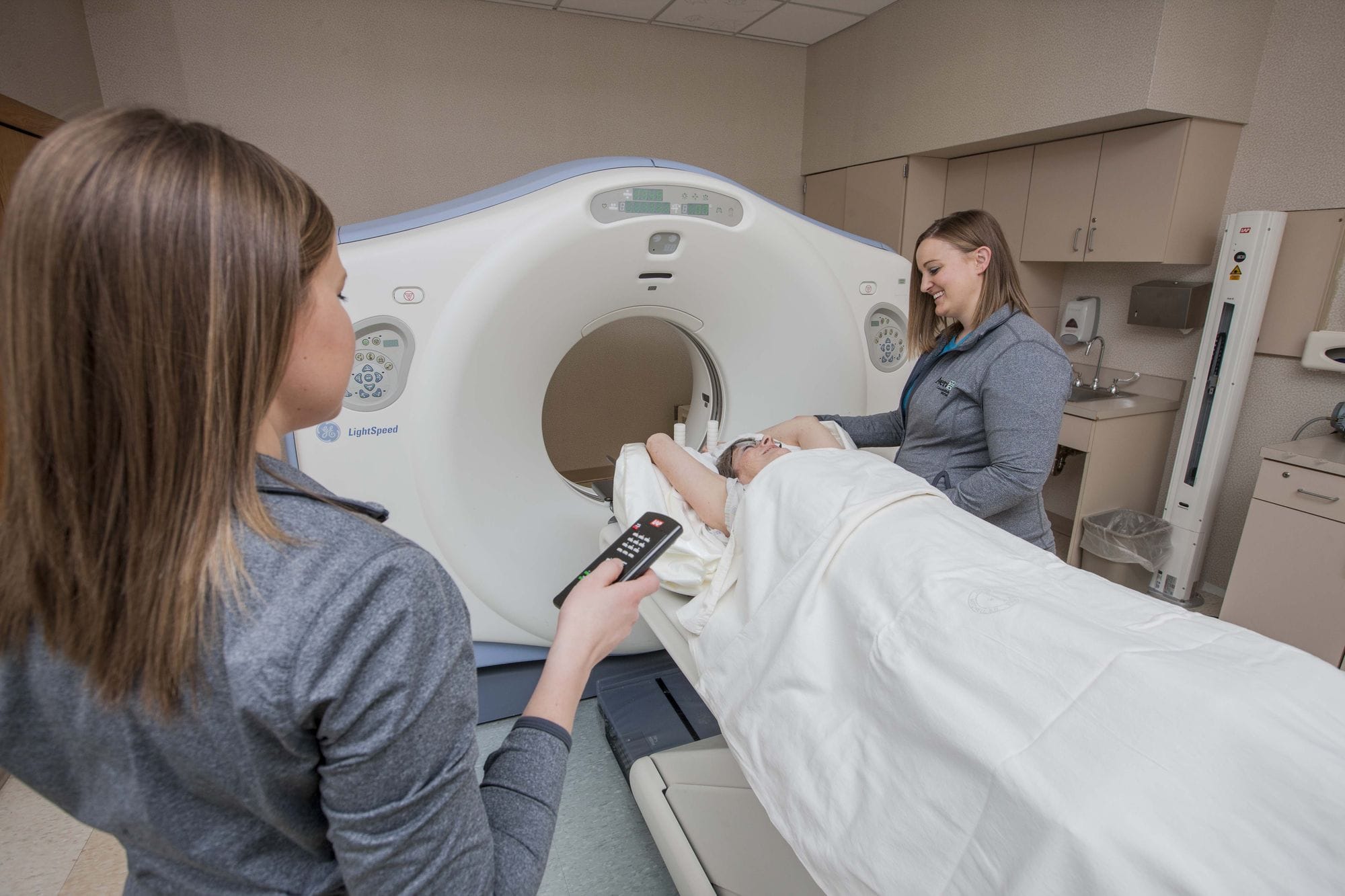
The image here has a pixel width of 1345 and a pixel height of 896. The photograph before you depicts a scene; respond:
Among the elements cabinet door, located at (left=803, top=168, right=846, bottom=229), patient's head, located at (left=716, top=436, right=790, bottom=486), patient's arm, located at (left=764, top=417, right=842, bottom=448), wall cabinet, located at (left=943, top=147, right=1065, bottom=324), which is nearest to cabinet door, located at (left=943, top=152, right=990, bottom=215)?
wall cabinet, located at (left=943, top=147, right=1065, bottom=324)

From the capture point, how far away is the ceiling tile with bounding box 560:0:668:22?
8.99ft

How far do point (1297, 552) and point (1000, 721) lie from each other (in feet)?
6.13

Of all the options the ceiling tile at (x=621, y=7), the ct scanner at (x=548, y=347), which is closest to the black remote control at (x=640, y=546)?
the ct scanner at (x=548, y=347)

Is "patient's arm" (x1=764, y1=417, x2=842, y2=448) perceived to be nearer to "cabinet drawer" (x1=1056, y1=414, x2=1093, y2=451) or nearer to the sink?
"cabinet drawer" (x1=1056, y1=414, x2=1093, y2=451)

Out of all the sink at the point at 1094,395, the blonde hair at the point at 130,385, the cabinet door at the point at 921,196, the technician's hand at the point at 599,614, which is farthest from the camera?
the cabinet door at the point at 921,196

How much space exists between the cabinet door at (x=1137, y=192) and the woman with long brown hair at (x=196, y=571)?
8.32 feet

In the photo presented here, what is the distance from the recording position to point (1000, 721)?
2.22 feet

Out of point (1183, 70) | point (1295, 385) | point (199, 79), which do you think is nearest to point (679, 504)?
point (1183, 70)

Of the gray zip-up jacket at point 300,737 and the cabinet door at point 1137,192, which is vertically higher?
the cabinet door at point 1137,192

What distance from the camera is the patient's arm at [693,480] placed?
1456mm

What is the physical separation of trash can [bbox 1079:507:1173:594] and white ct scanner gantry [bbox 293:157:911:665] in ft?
3.95

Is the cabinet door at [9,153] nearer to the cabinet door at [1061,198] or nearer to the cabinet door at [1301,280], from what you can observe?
the cabinet door at [1061,198]

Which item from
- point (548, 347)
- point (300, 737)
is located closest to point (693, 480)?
point (548, 347)

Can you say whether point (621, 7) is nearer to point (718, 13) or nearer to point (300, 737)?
point (718, 13)
